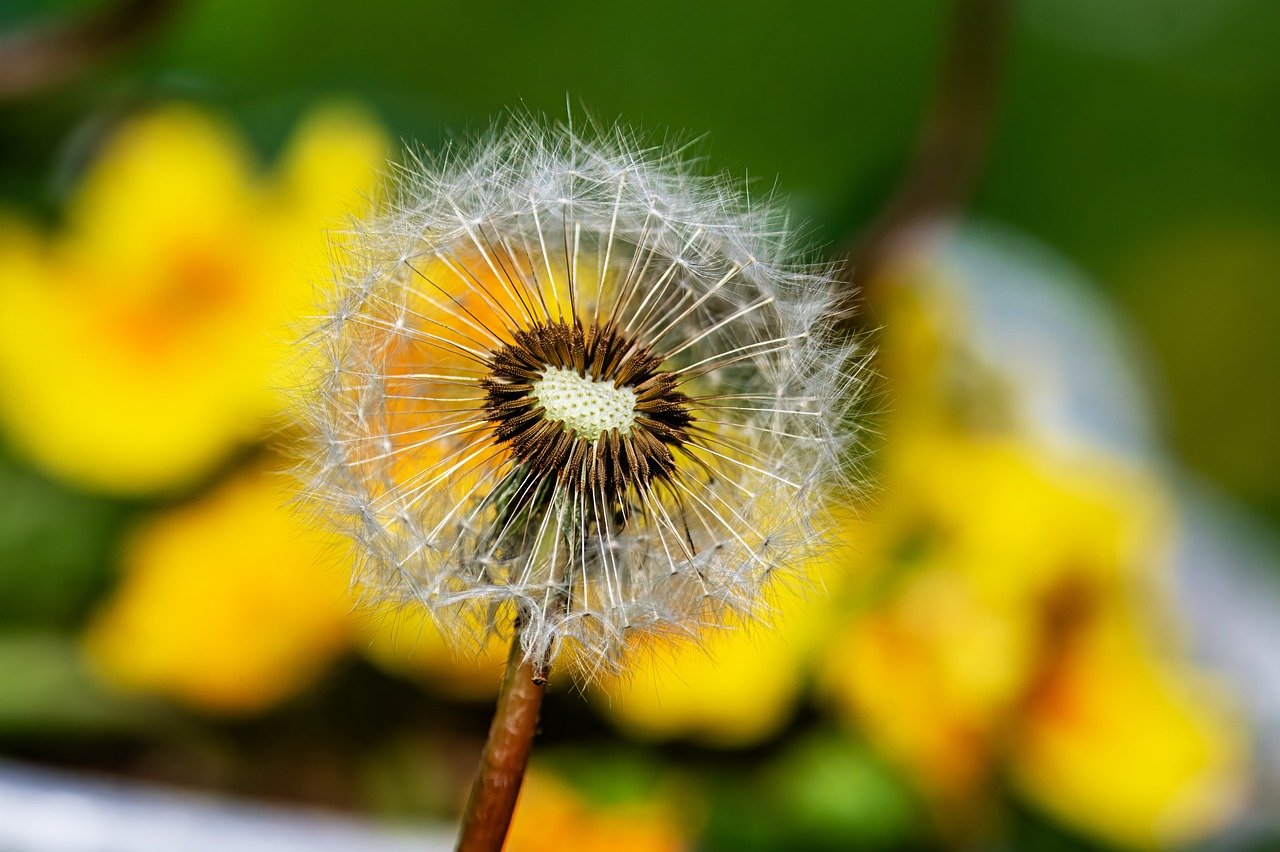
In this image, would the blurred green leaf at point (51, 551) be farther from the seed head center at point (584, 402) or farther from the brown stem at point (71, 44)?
the seed head center at point (584, 402)

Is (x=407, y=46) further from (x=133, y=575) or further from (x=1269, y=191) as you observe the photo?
(x=1269, y=191)

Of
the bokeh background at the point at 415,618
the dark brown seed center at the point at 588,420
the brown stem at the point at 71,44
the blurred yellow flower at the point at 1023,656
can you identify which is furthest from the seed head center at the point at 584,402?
the brown stem at the point at 71,44

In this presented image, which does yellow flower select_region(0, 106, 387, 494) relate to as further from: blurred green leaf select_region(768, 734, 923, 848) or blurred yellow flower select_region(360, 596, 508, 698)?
blurred green leaf select_region(768, 734, 923, 848)

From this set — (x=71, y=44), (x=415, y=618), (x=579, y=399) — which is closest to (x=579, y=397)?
(x=579, y=399)

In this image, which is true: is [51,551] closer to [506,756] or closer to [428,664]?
[428,664]

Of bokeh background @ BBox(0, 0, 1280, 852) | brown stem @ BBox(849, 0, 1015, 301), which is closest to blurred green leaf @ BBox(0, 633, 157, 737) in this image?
bokeh background @ BBox(0, 0, 1280, 852)

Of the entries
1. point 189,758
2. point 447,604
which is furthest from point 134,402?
point 447,604
